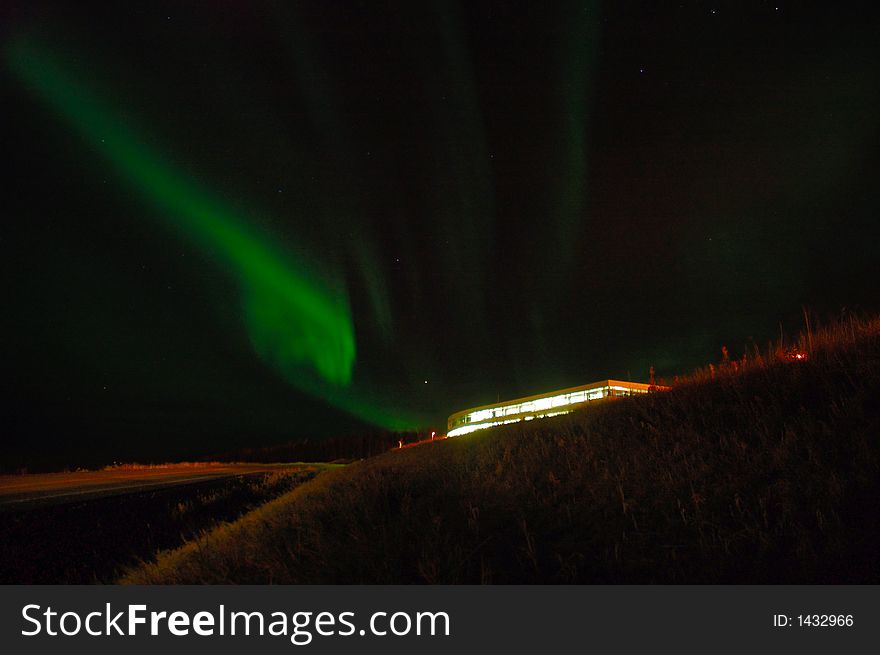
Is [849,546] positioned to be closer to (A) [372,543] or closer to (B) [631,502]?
(B) [631,502]

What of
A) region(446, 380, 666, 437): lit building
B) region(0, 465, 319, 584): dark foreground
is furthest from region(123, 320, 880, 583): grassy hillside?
region(446, 380, 666, 437): lit building

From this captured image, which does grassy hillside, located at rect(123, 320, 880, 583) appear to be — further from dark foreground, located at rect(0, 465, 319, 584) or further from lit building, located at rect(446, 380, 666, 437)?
lit building, located at rect(446, 380, 666, 437)

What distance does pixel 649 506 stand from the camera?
5121mm

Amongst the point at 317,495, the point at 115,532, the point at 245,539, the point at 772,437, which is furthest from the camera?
the point at 115,532

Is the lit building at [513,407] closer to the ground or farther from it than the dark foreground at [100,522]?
farther from it

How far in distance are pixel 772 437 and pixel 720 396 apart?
183 centimetres

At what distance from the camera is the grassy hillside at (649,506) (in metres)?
A: 4.15

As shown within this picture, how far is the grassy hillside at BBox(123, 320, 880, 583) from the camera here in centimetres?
415

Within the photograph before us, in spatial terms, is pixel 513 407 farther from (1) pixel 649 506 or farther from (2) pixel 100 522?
(1) pixel 649 506

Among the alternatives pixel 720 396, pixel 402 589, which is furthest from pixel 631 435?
pixel 402 589

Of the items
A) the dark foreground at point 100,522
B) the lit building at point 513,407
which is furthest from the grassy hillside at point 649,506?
the lit building at point 513,407

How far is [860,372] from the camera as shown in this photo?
246 inches

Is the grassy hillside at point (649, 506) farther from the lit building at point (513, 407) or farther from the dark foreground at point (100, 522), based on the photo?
the lit building at point (513, 407)

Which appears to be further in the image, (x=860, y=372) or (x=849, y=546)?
(x=860, y=372)
